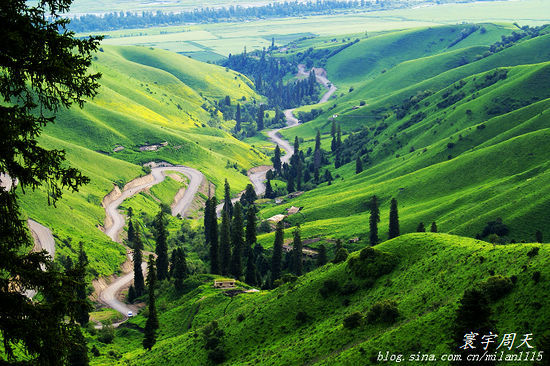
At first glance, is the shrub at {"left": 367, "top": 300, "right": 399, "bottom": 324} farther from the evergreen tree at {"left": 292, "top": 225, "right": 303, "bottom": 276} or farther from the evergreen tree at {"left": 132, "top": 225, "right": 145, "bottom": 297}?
the evergreen tree at {"left": 132, "top": 225, "right": 145, "bottom": 297}

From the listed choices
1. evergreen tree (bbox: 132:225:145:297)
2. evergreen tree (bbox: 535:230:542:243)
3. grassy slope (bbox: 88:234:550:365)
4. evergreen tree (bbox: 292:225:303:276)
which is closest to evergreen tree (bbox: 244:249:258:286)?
evergreen tree (bbox: 292:225:303:276)

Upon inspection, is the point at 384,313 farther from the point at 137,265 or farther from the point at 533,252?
the point at 137,265

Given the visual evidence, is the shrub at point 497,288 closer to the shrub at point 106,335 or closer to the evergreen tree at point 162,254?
the shrub at point 106,335

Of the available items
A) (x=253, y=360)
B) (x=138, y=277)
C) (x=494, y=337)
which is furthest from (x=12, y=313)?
(x=138, y=277)

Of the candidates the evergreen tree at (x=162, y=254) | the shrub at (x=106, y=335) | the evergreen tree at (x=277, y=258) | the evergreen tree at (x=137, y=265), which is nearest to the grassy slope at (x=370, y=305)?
the shrub at (x=106, y=335)

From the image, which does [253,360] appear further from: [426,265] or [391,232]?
[391,232]

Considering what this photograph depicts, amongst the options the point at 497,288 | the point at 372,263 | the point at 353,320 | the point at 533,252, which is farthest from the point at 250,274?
the point at 497,288

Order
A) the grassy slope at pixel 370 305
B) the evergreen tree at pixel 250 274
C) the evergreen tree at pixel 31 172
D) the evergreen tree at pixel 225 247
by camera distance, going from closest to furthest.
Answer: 1. the evergreen tree at pixel 31 172
2. the grassy slope at pixel 370 305
3. the evergreen tree at pixel 250 274
4. the evergreen tree at pixel 225 247
